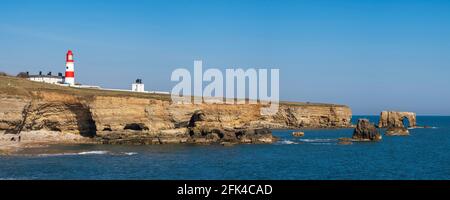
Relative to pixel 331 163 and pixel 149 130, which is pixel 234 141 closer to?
pixel 149 130

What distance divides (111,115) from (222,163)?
21.8 m

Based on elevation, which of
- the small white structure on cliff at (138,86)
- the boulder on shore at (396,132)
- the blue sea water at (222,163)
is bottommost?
the blue sea water at (222,163)

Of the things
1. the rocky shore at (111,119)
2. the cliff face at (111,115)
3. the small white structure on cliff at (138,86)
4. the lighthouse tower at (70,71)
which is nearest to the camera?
the cliff face at (111,115)

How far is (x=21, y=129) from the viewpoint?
174 ft

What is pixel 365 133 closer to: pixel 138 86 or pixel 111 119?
pixel 111 119

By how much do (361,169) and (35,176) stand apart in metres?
22.9

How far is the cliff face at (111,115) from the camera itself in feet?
173

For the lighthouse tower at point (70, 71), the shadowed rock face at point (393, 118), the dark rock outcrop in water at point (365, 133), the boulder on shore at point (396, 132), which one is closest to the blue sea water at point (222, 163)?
the dark rock outcrop in water at point (365, 133)

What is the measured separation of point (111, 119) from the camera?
56.1 m

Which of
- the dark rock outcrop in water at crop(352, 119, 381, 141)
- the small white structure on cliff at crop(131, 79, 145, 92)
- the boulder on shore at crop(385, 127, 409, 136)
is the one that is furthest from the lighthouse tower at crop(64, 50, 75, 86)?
the boulder on shore at crop(385, 127, 409, 136)

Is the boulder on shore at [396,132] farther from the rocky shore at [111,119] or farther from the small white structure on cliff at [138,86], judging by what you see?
the small white structure on cliff at [138,86]

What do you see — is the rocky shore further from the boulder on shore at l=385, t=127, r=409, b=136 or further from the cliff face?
the boulder on shore at l=385, t=127, r=409, b=136

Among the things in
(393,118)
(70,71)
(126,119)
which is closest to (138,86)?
(70,71)
